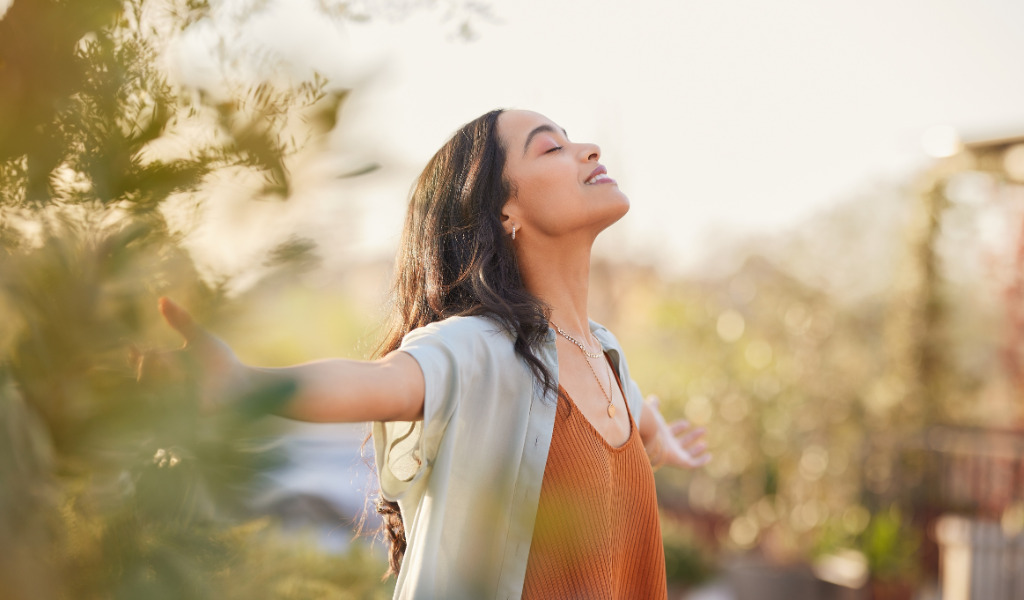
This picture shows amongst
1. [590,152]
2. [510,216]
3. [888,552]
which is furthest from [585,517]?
[888,552]

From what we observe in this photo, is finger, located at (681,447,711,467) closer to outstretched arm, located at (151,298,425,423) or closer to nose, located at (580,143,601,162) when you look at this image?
nose, located at (580,143,601,162)

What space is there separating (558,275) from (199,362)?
1.26 metres

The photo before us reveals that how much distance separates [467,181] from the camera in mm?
1691

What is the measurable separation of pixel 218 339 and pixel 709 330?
22.9 feet

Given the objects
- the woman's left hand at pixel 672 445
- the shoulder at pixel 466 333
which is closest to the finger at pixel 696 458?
the woman's left hand at pixel 672 445

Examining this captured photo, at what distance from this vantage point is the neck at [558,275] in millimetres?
1707

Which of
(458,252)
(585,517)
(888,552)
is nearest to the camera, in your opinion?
(585,517)

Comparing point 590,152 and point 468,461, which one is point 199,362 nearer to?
point 468,461

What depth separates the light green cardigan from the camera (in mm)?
1273

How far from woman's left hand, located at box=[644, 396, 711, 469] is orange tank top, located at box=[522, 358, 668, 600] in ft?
1.33

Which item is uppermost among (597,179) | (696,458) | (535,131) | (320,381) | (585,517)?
(535,131)

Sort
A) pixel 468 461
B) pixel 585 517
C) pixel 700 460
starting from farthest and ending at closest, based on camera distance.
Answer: pixel 700 460
pixel 585 517
pixel 468 461

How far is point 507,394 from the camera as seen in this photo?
4.68ft

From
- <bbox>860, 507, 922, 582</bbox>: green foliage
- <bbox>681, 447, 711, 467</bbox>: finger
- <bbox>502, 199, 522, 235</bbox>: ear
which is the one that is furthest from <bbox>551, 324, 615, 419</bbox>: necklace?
<bbox>860, 507, 922, 582</bbox>: green foliage
